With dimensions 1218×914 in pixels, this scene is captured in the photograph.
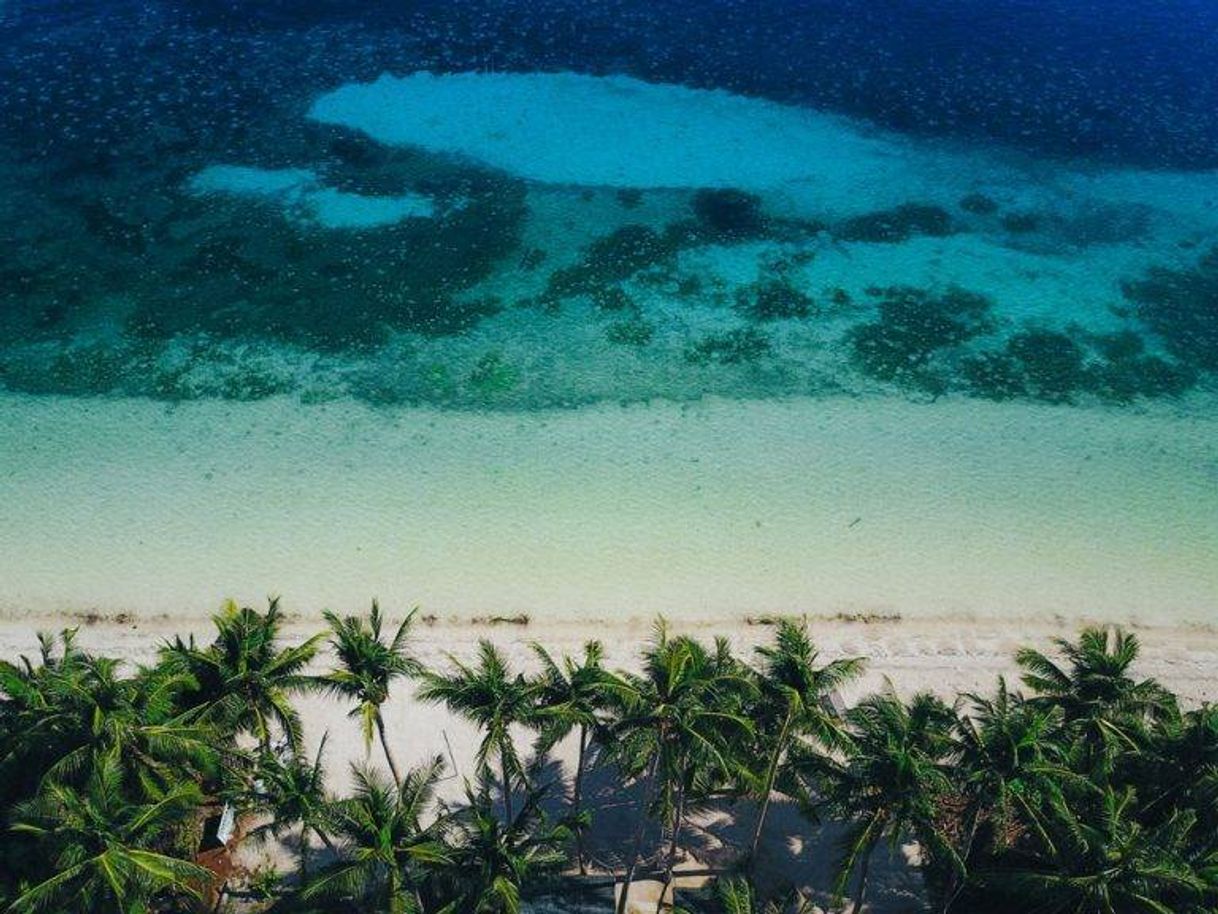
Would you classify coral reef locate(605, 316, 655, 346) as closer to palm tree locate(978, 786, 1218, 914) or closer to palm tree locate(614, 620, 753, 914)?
palm tree locate(614, 620, 753, 914)

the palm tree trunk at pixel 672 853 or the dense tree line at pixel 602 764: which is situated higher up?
the dense tree line at pixel 602 764

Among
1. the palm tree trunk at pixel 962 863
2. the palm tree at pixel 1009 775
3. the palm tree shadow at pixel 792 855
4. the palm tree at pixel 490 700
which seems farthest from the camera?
the palm tree shadow at pixel 792 855

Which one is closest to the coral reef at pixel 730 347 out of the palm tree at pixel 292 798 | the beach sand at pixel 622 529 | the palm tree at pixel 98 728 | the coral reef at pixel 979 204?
the beach sand at pixel 622 529

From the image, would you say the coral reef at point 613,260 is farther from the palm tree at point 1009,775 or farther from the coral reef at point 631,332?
the palm tree at point 1009,775

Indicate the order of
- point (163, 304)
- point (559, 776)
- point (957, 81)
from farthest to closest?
point (957, 81)
point (163, 304)
point (559, 776)

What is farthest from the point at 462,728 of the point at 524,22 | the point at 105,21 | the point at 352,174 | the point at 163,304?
the point at 105,21

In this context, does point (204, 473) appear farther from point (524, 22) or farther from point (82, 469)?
point (524, 22)

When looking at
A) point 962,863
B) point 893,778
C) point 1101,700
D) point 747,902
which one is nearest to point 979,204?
point 1101,700
